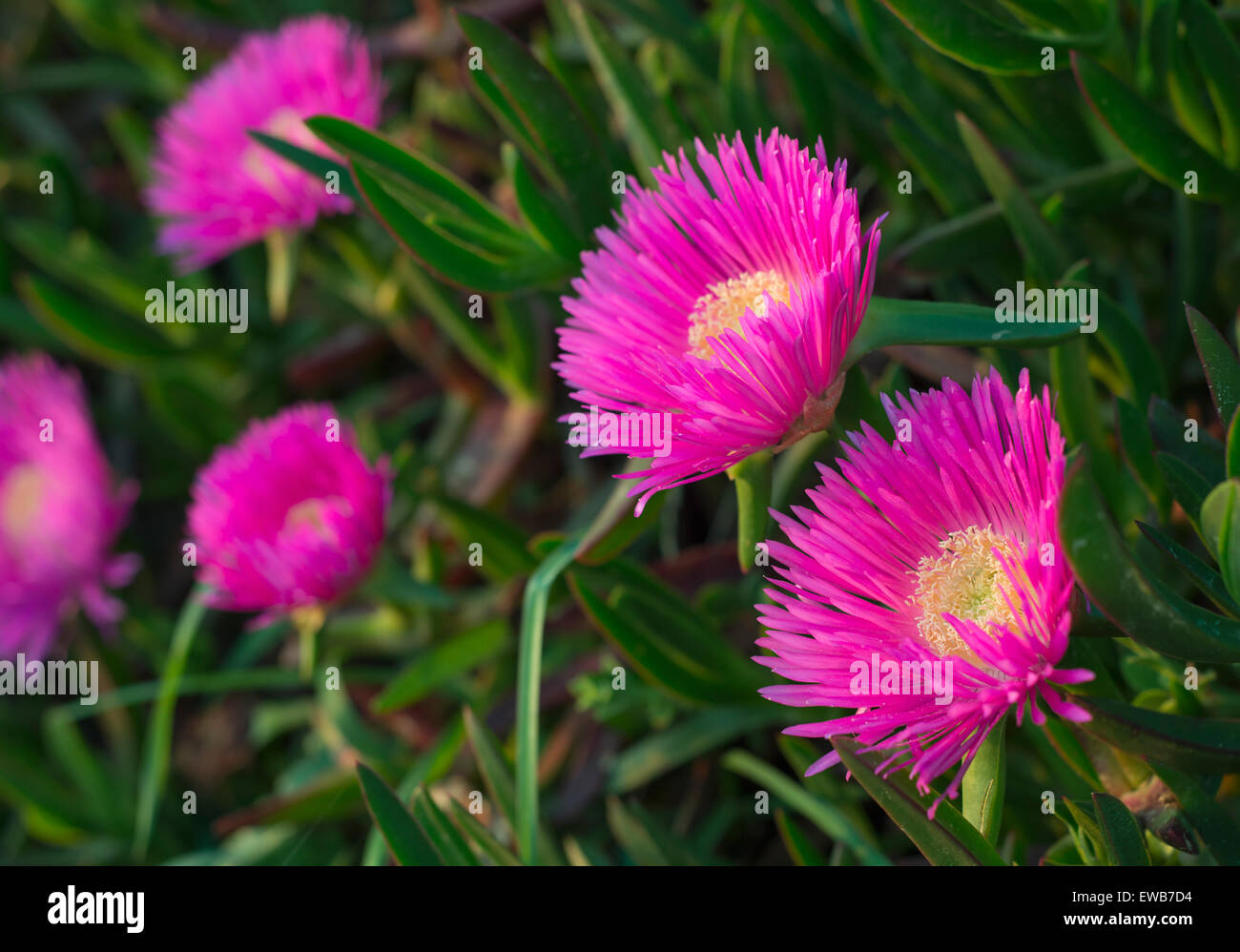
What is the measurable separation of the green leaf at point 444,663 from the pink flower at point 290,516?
0.08 m

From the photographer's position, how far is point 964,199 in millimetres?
725

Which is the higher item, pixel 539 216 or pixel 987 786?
pixel 539 216

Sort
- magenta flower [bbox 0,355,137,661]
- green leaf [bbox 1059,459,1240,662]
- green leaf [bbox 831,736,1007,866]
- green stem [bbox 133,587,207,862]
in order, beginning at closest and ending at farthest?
1. green leaf [bbox 1059,459,1240,662]
2. green leaf [bbox 831,736,1007,866]
3. green stem [bbox 133,587,207,862]
4. magenta flower [bbox 0,355,137,661]

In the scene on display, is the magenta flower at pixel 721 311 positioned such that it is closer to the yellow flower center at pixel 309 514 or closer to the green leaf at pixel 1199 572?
the green leaf at pixel 1199 572

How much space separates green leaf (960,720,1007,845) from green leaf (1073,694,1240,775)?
40mm

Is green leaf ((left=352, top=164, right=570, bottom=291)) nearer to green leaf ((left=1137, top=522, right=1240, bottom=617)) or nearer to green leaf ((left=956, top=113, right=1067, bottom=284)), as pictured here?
green leaf ((left=956, top=113, right=1067, bottom=284))

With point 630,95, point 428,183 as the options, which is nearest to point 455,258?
point 428,183

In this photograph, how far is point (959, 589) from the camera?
0.51 m

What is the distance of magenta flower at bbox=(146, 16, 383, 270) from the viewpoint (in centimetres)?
93

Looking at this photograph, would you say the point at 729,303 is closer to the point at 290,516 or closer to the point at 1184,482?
the point at 1184,482

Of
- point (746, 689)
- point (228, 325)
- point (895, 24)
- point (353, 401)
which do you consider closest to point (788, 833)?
point (746, 689)

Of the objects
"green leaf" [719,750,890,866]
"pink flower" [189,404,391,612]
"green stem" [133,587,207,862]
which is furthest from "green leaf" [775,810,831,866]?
"green stem" [133,587,207,862]

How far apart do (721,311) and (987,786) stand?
0.86 ft

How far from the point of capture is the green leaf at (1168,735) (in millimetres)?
472
